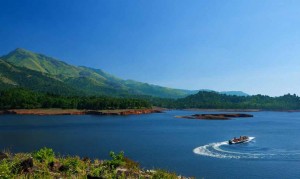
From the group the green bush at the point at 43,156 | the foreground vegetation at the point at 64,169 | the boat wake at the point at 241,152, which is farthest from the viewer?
the boat wake at the point at 241,152

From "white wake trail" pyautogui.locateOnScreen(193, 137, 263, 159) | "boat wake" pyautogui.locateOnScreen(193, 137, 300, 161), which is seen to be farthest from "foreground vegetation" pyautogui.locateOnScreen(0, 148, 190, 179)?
"boat wake" pyautogui.locateOnScreen(193, 137, 300, 161)

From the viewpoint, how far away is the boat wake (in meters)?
77.2

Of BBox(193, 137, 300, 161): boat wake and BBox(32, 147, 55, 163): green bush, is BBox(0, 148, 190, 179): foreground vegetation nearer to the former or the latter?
BBox(32, 147, 55, 163): green bush

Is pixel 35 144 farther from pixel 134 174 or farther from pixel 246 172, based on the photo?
pixel 134 174

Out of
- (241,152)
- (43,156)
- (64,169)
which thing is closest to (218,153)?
(241,152)

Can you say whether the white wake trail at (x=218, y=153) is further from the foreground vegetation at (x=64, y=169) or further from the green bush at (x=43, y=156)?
the green bush at (x=43, y=156)

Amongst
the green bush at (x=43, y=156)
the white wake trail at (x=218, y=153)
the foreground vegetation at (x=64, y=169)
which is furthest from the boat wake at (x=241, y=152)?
the green bush at (x=43, y=156)

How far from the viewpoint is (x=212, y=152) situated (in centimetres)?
8212

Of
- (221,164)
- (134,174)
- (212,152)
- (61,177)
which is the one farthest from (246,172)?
(61,177)

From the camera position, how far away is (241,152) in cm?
8350

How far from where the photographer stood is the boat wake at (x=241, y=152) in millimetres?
77175

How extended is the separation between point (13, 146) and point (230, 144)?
57.9 m

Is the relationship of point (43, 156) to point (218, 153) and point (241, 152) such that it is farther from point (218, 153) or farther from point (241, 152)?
point (241, 152)

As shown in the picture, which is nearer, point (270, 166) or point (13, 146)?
point (270, 166)
